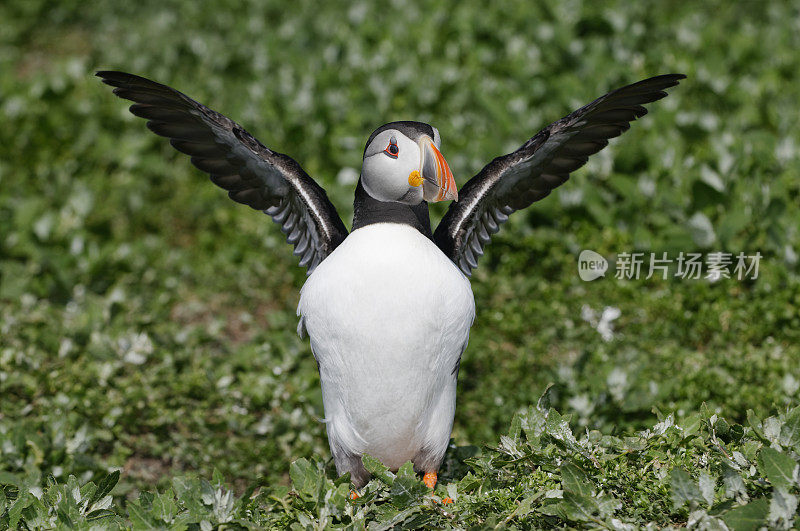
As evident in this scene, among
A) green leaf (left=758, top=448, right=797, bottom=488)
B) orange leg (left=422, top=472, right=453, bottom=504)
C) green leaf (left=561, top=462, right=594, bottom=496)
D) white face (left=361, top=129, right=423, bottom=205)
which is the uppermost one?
white face (left=361, top=129, right=423, bottom=205)

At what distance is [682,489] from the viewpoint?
10.8 ft

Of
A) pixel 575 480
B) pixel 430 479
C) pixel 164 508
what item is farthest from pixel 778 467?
pixel 164 508

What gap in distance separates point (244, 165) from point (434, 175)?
963mm

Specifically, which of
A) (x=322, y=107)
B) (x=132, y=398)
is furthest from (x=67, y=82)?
(x=132, y=398)

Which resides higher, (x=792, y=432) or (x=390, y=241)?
(x=390, y=241)

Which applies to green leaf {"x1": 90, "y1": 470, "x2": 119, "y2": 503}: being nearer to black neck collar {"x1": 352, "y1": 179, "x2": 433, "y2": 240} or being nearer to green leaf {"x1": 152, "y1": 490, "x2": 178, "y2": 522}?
green leaf {"x1": 152, "y1": 490, "x2": 178, "y2": 522}

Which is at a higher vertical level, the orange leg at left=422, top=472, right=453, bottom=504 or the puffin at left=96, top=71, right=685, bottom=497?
the puffin at left=96, top=71, right=685, bottom=497

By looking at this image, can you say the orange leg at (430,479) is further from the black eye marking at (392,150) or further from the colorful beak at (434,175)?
the black eye marking at (392,150)

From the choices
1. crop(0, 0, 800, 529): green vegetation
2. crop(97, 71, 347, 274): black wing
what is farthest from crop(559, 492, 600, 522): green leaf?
crop(97, 71, 347, 274): black wing

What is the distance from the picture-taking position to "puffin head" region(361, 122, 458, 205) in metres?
3.36

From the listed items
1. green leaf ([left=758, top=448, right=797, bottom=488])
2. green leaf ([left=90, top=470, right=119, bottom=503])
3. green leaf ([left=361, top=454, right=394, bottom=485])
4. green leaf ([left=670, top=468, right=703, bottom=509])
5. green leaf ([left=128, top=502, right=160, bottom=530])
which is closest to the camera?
green leaf ([left=758, top=448, right=797, bottom=488])

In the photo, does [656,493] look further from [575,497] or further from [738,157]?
[738,157]

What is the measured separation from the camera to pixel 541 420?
3809mm

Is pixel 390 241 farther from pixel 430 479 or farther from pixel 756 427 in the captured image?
pixel 756 427
